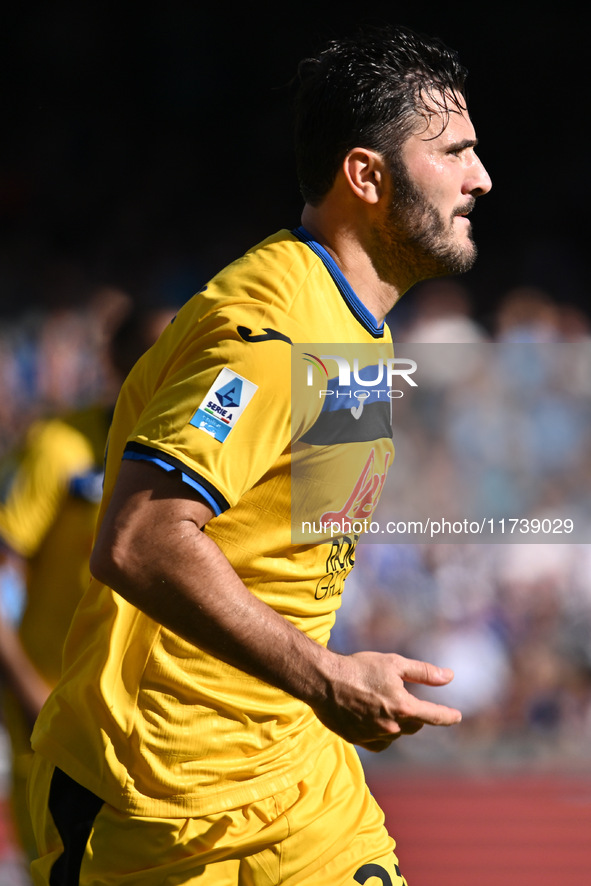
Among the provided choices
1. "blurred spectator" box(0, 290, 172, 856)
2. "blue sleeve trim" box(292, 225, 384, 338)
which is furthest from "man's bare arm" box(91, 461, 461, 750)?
"blurred spectator" box(0, 290, 172, 856)

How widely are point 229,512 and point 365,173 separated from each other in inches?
29.6

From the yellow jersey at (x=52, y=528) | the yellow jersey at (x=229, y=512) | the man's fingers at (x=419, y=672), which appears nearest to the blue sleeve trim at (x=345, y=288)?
the yellow jersey at (x=229, y=512)

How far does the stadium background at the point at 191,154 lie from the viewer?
749 cm

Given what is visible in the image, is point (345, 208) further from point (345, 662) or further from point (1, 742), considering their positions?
point (1, 742)

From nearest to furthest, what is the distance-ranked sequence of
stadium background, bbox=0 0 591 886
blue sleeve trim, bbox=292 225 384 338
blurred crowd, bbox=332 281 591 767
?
blue sleeve trim, bbox=292 225 384 338, blurred crowd, bbox=332 281 591 767, stadium background, bbox=0 0 591 886

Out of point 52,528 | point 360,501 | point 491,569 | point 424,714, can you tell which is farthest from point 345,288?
point 491,569

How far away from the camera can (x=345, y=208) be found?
2045 mm

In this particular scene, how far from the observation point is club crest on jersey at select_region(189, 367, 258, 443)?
1.58 meters

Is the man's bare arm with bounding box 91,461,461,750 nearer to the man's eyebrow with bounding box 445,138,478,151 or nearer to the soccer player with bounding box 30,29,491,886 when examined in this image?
the soccer player with bounding box 30,29,491,886

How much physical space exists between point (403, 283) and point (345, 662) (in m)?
0.83

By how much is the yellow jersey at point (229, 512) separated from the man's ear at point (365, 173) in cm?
17

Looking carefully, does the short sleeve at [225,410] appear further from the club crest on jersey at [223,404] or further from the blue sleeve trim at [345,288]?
the blue sleeve trim at [345,288]

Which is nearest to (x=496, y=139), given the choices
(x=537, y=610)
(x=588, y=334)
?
(x=588, y=334)

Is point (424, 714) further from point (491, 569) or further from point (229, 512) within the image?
point (491, 569)
